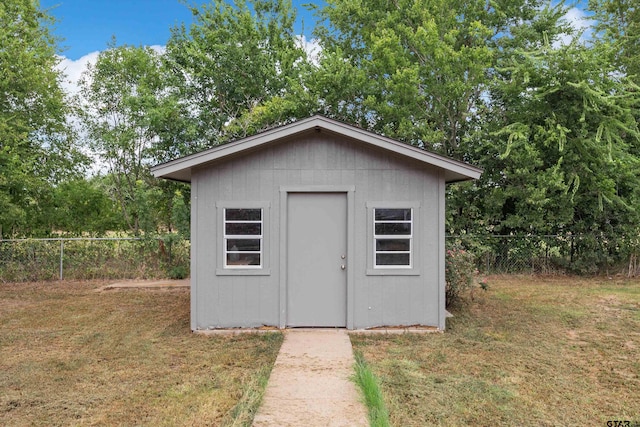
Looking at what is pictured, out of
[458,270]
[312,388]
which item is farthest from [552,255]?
[312,388]

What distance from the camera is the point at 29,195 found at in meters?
12.0

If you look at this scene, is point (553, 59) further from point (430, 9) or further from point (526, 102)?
point (430, 9)

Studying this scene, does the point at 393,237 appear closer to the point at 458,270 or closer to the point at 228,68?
the point at 458,270

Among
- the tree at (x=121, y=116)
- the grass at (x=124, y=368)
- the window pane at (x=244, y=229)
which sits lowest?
the grass at (x=124, y=368)

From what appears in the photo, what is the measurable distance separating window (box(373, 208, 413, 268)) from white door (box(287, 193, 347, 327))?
1.58 feet

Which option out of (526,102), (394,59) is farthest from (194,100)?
(526,102)

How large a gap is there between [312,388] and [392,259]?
2.62m

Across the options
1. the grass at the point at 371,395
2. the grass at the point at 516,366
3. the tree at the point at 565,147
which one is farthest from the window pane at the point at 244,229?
the tree at the point at 565,147

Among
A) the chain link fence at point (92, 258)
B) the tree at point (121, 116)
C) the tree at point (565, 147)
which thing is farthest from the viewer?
the tree at point (121, 116)

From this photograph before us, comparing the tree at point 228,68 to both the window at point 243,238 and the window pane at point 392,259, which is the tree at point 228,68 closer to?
the window at point 243,238

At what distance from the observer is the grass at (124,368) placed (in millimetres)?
3574

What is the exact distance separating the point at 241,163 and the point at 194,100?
31.4 feet

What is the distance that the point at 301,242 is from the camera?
6207 millimetres

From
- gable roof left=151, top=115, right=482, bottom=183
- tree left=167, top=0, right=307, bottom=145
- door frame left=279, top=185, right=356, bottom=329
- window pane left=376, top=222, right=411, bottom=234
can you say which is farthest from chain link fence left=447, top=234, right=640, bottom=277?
tree left=167, top=0, right=307, bottom=145
